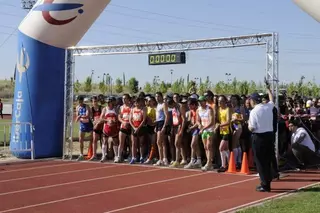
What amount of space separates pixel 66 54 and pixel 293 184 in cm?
810

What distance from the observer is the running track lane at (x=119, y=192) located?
7848 millimetres

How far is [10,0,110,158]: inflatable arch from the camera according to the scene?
14.1 m

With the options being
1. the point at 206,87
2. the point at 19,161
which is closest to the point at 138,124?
the point at 19,161

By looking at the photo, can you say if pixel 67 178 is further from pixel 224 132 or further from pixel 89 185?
pixel 224 132

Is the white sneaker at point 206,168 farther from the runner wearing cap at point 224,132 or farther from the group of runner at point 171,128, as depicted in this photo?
the runner wearing cap at point 224,132

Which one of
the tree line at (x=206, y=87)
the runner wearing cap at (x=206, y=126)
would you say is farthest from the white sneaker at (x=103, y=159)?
the tree line at (x=206, y=87)

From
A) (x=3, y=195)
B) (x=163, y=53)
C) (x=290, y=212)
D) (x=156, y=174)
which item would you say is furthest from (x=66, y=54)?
(x=290, y=212)

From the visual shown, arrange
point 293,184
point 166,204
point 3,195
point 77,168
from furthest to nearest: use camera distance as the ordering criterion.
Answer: point 77,168, point 293,184, point 3,195, point 166,204

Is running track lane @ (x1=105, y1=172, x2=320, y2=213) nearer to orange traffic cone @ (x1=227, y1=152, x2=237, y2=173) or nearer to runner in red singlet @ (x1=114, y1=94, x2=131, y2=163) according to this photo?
orange traffic cone @ (x1=227, y1=152, x2=237, y2=173)

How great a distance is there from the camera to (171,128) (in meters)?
12.8

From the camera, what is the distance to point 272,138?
30.1 ft

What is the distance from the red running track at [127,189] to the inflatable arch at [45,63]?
6.74ft

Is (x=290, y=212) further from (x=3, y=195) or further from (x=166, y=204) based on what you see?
(x=3, y=195)

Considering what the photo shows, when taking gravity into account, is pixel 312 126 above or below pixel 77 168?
above
